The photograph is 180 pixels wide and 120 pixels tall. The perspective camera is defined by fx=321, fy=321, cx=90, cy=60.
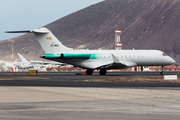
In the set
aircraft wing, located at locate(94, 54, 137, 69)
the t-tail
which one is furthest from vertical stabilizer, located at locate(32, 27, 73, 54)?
aircraft wing, located at locate(94, 54, 137, 69)

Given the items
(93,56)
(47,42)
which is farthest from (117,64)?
(47,42)

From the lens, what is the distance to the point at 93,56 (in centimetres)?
5556

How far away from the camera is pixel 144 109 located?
1518 centimetres

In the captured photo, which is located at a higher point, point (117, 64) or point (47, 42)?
point (47, 42)

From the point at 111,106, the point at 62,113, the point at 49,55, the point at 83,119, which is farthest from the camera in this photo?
the point at 49,55

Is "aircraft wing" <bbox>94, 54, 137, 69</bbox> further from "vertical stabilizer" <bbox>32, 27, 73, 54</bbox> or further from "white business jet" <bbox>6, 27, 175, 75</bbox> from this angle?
"vertical stabilizer" <bbox>32, 27, 73, 54</bbox>

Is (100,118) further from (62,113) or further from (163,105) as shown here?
(163,105)

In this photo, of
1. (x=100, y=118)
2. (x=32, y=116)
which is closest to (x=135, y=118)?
(x=100, y=118)

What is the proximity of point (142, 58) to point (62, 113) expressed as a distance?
43.1m

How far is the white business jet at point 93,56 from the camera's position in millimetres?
53750

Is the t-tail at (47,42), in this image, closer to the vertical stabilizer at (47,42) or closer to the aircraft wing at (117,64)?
the vertical stabilizer at (47,42)

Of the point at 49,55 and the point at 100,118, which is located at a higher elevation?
the point at 49,55

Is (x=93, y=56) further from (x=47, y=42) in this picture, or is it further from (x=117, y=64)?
(x=47, y=42)

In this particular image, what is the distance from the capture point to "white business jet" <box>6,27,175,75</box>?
53.8m
